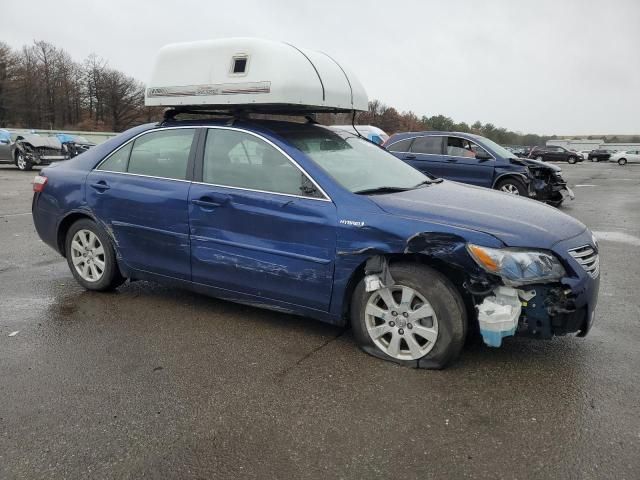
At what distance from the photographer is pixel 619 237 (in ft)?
27.3

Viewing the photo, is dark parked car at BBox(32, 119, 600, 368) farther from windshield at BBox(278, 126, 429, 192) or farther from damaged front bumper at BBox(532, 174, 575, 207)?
damaged front bumper at BBox(532, 174, 575, 207)

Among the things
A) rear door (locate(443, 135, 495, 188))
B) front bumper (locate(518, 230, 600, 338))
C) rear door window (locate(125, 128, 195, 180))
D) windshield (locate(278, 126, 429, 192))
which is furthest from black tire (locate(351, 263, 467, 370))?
rear door (locate(443, 135, 495, 188))

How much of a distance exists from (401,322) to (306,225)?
0.90 m

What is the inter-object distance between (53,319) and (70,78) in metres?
87.7

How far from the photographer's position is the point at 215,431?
9.04 ft

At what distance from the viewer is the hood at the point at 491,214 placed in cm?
325

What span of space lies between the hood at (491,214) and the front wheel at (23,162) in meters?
20.9

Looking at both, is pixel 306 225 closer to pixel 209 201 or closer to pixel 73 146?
pixel 209 201

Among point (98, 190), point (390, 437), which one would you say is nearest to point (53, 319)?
point (98, 190)

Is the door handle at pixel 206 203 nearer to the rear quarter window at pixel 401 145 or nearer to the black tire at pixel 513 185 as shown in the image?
the rear quarter window at pixel 401 145

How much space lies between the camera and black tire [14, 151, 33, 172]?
20859 millimetres

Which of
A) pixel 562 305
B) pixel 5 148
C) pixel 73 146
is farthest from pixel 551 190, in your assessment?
pixel 5 148

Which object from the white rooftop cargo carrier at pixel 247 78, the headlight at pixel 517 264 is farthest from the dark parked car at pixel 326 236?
the white rooftop cargo carrier at pixel 247 78

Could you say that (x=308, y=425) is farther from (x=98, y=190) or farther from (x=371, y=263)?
(x=98, y=190)
